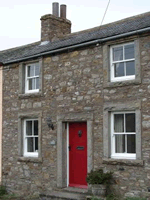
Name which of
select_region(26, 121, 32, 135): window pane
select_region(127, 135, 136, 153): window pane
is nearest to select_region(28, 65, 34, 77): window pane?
select_region(26, 121, 32, 135): window pane

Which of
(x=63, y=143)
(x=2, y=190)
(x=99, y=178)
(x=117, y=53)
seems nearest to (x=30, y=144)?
(x=63, y=143)

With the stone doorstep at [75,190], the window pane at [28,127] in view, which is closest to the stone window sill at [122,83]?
the stone doorstep at [75,190]

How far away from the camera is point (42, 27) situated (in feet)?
47.6

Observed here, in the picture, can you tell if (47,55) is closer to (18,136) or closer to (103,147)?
(18,136)

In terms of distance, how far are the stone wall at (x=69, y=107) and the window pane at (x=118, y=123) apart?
0.46 m

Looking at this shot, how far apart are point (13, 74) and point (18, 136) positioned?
2.47m

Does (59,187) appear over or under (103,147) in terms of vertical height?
under

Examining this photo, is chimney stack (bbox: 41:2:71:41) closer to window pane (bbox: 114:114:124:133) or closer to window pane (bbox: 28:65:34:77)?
window pane (bbox: 28:65:34:77)

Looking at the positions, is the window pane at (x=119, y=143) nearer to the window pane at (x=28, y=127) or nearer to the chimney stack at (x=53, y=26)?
the window pane at (x=28, y=127)

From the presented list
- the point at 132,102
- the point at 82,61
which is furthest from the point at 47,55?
the point at 132,102

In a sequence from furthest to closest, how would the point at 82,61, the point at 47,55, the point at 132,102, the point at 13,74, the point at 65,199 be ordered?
the point at 13,74 → the point at 47,55 → the point at 82,61 → the point at 65,199 → the point at 132,102

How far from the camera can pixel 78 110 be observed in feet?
37.4

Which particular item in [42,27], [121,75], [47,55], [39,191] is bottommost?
[39,191]

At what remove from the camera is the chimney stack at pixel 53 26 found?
14.3 meters
